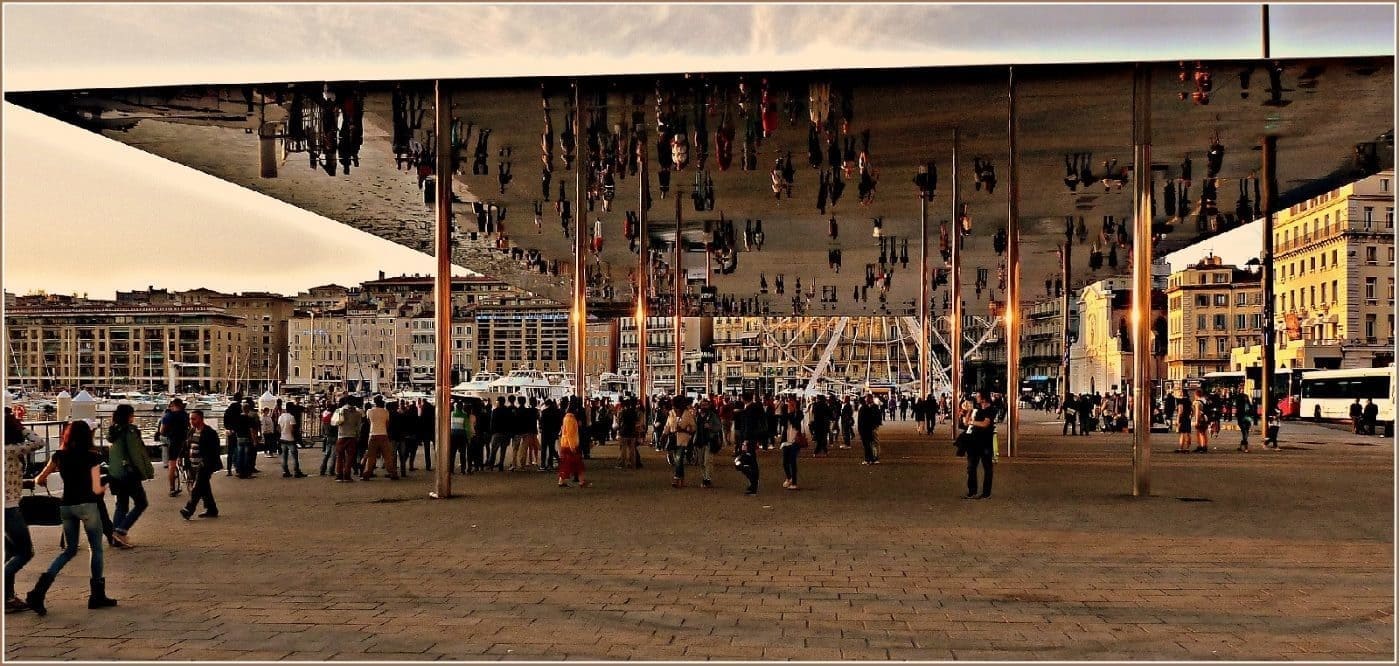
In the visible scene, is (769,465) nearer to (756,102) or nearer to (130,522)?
(756,102)

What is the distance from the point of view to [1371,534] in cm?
1295

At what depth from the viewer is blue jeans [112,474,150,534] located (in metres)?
12.2

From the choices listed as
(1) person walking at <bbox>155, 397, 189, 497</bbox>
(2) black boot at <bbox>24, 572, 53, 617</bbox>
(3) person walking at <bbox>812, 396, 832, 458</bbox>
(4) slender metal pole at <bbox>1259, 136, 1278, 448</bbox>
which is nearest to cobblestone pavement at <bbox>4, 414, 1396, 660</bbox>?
(2) black boot at <bbox>24, 572, 53, 617</bbox>

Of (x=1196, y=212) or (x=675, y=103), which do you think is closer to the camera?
(x=675, y=103)

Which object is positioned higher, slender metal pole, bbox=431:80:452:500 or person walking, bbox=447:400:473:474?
slender metal pole, bbox=431:80:452:500

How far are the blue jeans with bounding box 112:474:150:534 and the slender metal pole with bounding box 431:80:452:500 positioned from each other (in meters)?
5.19

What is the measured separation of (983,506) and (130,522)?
9.41 m

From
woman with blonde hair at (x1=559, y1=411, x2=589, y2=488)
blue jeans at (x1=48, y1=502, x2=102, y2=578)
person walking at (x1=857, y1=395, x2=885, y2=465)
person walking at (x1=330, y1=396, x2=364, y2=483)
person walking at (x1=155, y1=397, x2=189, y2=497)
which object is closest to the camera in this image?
blue jeans at (x1=48, y1=502, x2=102, y2=578)

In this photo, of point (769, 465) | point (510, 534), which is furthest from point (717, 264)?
point (510, 534)

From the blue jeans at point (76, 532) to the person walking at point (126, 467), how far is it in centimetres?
276

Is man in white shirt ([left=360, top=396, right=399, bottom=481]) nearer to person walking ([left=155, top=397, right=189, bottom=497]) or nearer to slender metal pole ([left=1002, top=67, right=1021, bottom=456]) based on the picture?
person walking ([left=155, top=397, right=189, bottom=497])

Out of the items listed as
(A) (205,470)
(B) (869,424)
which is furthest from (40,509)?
(B) (869,424)

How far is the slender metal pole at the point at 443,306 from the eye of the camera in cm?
1742

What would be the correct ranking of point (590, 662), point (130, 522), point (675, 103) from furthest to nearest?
1. point (675, 103)
2. point (130, 522)
3. point (590, 662)
